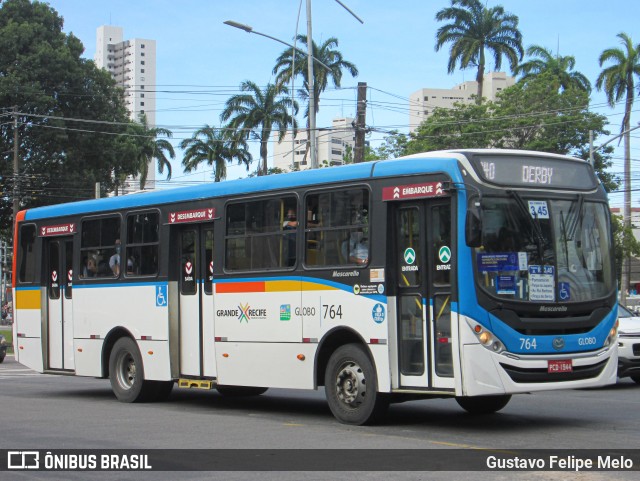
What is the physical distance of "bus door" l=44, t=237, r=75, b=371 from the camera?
17.6 m

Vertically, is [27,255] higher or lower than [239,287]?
higher

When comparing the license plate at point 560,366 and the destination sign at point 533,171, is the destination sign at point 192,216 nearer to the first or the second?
the destination sign at point 533,171

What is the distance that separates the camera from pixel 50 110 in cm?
4775

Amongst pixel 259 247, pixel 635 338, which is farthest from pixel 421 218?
pixel 635 338

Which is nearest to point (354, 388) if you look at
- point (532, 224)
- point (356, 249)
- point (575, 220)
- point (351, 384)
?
point (351, 384)

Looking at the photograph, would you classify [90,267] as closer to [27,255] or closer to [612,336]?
[27,255]

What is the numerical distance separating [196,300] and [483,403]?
481cm

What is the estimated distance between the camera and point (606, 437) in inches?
421

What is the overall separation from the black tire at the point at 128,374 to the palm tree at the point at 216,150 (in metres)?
48.4

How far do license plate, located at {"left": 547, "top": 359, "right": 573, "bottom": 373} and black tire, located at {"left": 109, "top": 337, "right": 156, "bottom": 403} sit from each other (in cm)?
748

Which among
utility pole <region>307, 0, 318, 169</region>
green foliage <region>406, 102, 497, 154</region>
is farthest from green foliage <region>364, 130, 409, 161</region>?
utility pole <region>307, 0, 318, 169</region>

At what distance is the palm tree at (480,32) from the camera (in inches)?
2462

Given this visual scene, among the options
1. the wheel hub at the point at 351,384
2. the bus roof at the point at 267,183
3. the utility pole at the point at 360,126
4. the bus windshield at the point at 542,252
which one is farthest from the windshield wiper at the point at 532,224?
the utility pole at the point at 360,126

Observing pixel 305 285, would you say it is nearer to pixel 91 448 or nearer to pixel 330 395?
pixel 330 395
